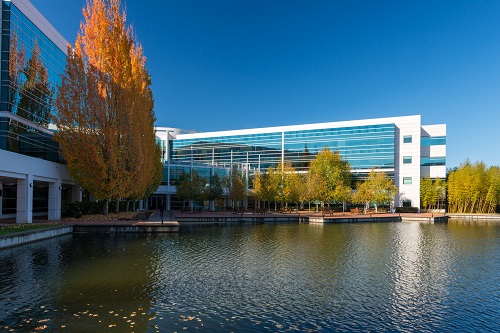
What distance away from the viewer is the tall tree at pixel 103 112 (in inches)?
1264

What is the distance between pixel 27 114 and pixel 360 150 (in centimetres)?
6310

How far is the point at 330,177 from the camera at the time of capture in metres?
67.1

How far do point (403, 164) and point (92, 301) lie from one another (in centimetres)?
7469

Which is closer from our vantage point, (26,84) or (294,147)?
(26,84)

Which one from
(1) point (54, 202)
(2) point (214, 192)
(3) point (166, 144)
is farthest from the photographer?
(3) point (166, 144)

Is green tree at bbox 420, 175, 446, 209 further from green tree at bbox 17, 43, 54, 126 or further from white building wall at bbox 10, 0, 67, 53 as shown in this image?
white building wall at bbox 10, 0, 67, 53

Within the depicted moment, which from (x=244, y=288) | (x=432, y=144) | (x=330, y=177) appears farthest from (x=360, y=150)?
(x=244, y=288)

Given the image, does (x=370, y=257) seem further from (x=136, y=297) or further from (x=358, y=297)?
(x=136, y=297)

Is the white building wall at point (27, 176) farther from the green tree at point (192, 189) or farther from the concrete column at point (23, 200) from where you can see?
the green tree at point (192, 189)

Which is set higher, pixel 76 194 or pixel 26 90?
pixel 26 90

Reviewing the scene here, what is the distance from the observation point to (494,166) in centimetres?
7388

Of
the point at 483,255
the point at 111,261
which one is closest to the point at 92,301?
the point at 111,261

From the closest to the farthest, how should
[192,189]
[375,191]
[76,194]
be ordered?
[76,194] < [192,189] < [375,191]

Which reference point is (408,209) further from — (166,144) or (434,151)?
(166,144)
